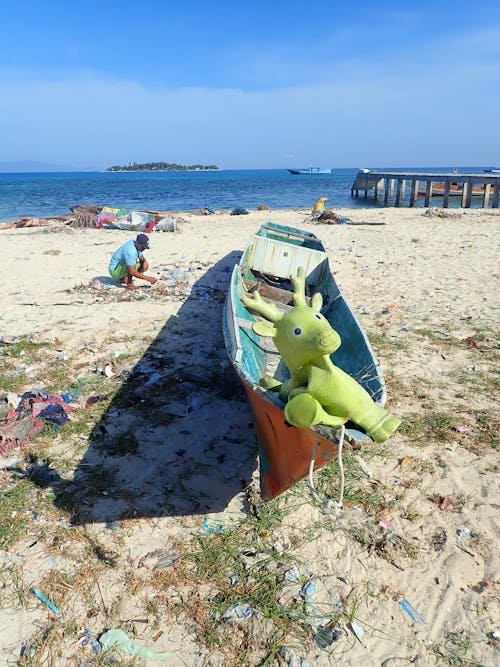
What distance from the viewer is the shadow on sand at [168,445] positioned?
3.74m

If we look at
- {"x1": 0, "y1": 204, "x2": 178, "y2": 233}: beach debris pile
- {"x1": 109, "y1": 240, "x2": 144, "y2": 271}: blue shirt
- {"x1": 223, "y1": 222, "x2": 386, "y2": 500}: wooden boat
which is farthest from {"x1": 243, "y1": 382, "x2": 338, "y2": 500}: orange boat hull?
{"x1": 0, "y1": 204, "x2": 178, "y2": 233}: beach debris pile

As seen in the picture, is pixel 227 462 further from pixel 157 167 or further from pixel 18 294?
pixel 157 167

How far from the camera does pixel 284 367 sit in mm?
4789

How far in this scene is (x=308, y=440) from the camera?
288cm

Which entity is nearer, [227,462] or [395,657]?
[395,657]

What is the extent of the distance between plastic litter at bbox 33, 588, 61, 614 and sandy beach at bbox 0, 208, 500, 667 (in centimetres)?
3

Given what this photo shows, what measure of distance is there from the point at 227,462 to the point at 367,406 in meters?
1.82

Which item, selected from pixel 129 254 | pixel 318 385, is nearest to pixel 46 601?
pixel 318 385

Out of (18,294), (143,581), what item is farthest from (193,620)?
(18,294)

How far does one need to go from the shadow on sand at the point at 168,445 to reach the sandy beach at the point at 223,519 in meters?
0.02

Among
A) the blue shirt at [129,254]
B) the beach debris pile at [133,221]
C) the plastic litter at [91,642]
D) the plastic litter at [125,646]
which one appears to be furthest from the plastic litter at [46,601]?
the beach debris pile at [133,221]

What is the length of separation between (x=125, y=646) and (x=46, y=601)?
2.07ft

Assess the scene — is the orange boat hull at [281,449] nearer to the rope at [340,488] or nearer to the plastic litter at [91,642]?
the rope at [340,488]

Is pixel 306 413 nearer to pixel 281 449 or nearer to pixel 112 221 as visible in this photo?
pixel 281 449
